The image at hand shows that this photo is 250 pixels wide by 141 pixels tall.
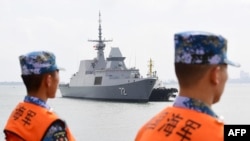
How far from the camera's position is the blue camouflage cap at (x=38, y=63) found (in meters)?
3.52

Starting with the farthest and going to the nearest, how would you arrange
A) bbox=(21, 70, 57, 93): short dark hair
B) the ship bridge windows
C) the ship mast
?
the ship mast → the ship bridge windows → bbox=(21, 70, 57, 93): short dark hair

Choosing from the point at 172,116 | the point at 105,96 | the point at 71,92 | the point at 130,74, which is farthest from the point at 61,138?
the point at 71,92

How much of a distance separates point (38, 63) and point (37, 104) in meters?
0.27

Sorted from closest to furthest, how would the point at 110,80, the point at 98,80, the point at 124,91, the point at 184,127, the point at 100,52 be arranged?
the point at 184,127, the point at 124,91, the point at 110,80, the point at 98,80, the point at 100,52

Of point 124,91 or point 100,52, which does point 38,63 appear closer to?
point 124,91

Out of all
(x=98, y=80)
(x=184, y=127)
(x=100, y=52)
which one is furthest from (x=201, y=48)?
(x=100, y=52)

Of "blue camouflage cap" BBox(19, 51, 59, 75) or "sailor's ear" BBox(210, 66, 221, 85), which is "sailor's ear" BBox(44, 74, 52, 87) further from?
"sailor's ear" BBox(210, 66, 221, 85)

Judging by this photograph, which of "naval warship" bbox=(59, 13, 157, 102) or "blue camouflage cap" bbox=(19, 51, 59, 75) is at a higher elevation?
"blue camouflage cap" bbox=(19, 51, 59, 75)

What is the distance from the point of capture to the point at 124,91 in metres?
56.3

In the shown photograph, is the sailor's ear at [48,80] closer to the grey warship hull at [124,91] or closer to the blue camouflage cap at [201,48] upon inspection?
the blue camouflage cap at [201,48]

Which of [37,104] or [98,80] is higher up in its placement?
[37,104]

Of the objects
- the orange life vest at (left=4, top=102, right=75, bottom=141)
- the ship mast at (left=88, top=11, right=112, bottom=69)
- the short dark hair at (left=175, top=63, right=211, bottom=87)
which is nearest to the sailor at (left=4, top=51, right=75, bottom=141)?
the orange life vest at (left=4, top=102, right=75, bottom=141)

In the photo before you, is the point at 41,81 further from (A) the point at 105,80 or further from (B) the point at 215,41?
(A) the point at 105,80

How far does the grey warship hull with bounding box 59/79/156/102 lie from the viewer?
177 feet
